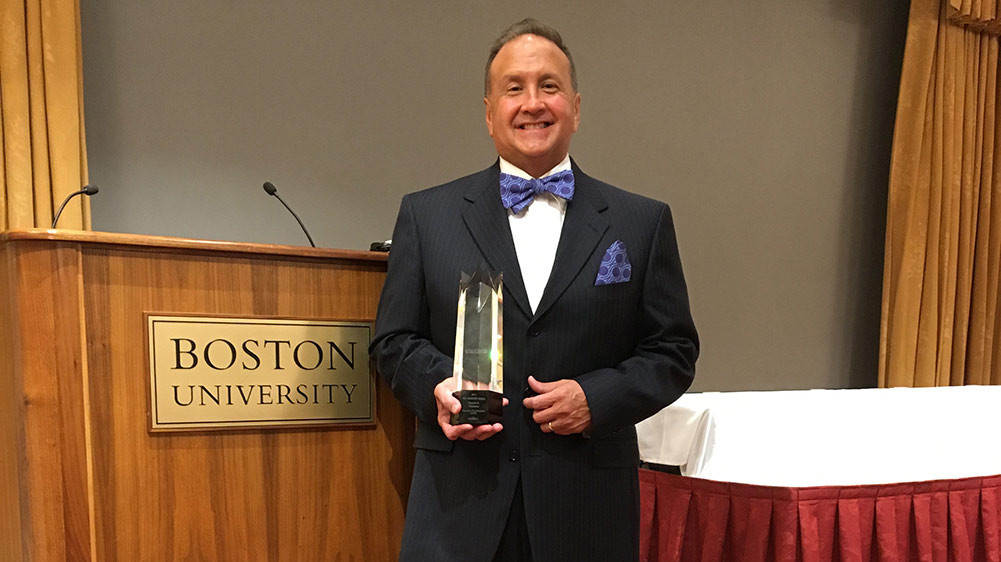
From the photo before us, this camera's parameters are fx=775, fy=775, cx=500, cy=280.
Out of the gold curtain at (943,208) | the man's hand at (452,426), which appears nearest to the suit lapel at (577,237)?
the man's hand at (452,426)

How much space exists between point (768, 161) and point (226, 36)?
268cm

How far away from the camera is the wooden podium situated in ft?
4.25

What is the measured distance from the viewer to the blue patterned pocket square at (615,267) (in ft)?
4.63

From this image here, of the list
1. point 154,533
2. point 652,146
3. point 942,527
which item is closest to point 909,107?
point 652,146

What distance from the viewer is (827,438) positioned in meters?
1.82

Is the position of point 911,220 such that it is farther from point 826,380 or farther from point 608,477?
point 608,477

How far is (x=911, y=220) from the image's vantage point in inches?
157

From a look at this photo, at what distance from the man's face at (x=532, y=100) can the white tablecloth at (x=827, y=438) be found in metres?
0.78

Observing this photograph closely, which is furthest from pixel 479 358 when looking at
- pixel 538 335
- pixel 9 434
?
pixel 9 434

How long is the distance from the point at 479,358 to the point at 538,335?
18cm

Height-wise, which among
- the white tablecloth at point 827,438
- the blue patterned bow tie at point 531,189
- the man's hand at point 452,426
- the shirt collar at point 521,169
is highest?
the shirt collar at point 521,169

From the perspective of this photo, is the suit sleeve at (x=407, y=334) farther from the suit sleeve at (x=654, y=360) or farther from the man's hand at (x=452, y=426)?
the suit sleeve at (x=654, y=360)

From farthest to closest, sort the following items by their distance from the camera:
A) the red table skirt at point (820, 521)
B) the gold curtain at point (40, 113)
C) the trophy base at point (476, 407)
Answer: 1. the gold curtain at point (40, 113)
2. the red table skirt at point (820, 521)
3. the trophy base at point (476, 407)

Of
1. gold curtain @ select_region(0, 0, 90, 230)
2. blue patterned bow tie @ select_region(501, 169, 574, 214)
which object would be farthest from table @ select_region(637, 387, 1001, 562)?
gold curtain @ select_region(0, 0, 90, 230)
